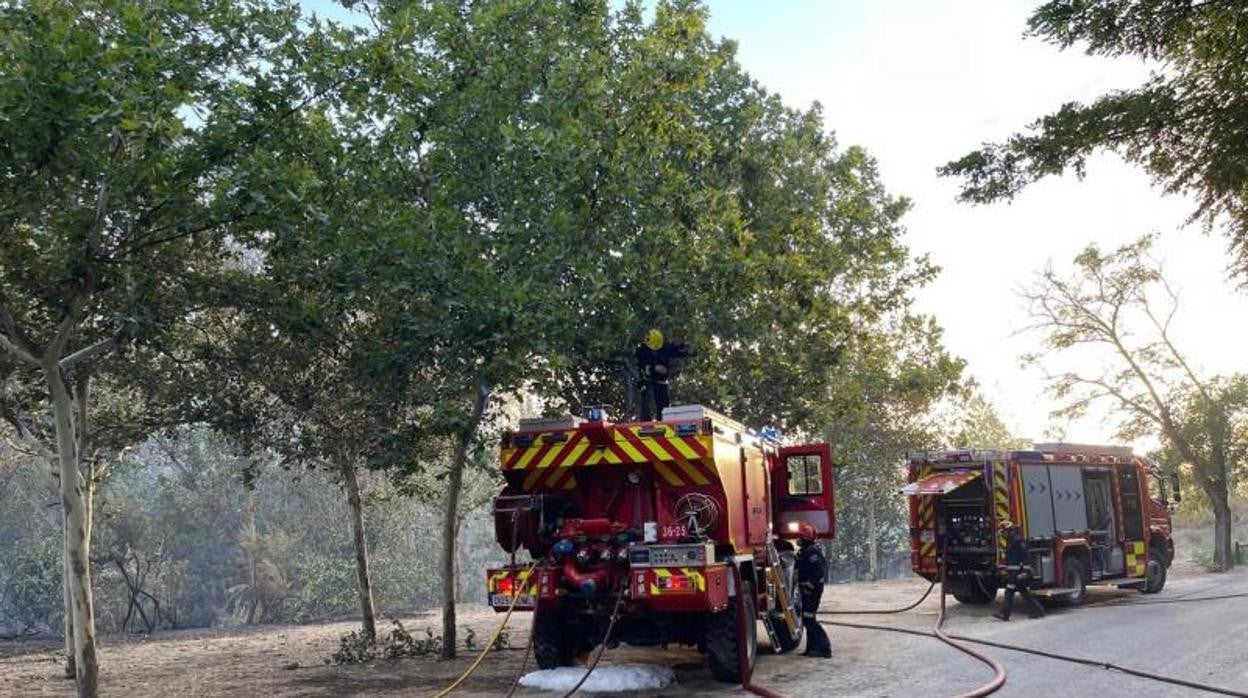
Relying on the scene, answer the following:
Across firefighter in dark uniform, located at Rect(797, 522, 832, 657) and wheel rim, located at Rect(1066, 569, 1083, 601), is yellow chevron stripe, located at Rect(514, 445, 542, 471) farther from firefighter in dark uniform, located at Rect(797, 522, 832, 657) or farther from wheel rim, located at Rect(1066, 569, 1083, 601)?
wheel rim, located at Rect(1066, 569, 1083, 601)

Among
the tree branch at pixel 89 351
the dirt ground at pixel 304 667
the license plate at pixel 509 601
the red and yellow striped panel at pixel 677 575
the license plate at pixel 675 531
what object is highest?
the tree branch at pixel 89 351

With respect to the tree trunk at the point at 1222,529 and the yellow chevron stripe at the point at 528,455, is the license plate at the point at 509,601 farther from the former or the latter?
the tree trunk at the point at 1222,529

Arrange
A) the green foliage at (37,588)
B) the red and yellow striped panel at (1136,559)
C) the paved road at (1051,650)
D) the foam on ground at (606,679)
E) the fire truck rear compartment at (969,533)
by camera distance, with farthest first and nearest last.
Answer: the green foliage at (37,588), the red and yellow striped panel at (1136,559), the fire truck rear compartment at (969,533), the foam on ground at (606,679), the paved road at (1051,650)

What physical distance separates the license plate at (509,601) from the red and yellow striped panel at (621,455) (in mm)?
1312

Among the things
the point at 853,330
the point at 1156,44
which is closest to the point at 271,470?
the point at 853,330

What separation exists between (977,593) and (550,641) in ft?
36.5

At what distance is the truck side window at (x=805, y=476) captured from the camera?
14109 mm

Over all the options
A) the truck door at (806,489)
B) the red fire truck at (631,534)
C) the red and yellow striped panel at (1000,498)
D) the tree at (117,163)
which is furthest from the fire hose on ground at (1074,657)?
the tree at (117,163)

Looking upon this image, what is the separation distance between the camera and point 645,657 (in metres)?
12.8

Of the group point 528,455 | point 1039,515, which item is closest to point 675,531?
point 528,455

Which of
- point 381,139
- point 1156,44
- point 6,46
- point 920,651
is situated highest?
point 381,139

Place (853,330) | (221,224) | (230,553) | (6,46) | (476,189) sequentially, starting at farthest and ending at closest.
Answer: (230,553)
(853,330)
(476,189)
(221,224)
(6,46)

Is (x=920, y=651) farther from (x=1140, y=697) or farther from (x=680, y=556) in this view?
(x=680, y=556)

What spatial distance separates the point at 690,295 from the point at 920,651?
6.17 metres
